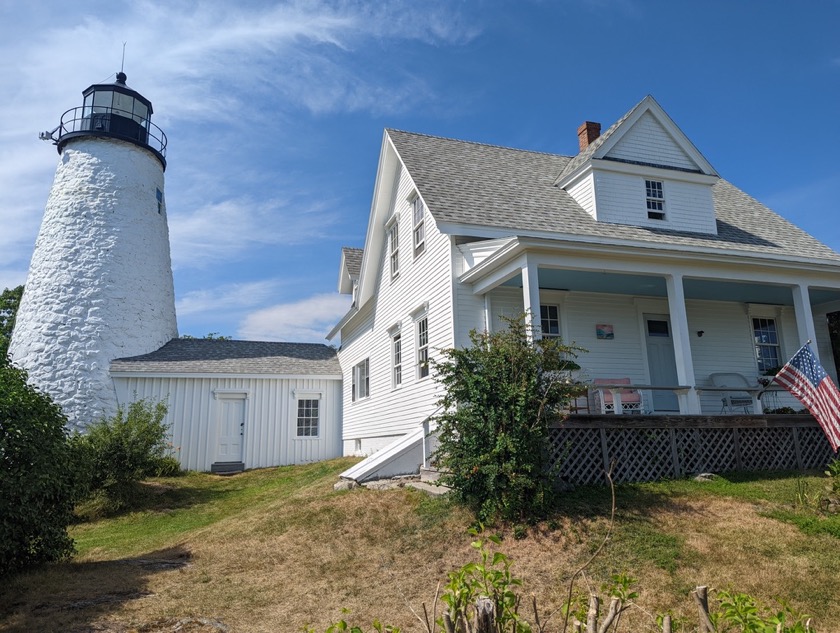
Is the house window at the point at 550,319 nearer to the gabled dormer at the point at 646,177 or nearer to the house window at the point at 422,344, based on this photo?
the gabled dormer at the point at 646,177

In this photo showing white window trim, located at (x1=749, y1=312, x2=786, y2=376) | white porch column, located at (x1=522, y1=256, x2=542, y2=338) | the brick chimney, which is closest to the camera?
white porch column, located at (x1=522, y1=256, x2=542, y2=338)

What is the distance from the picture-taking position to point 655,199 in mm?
14680

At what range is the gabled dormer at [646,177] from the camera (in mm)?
14312

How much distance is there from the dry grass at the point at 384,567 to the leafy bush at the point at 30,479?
13.3 inches

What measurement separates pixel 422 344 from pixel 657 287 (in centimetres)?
528

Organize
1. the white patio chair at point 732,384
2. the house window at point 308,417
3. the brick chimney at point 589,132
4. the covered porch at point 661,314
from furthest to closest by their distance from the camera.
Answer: the house window at point 308,417 < the brick chimney at point 589,132 < the white patio chair at point 732,384 < the covered porch at point 661,314

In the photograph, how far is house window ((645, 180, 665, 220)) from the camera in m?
14.7

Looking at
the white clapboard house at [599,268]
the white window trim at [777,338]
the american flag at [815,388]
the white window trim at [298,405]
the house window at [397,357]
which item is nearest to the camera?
the american flag at [815,388]

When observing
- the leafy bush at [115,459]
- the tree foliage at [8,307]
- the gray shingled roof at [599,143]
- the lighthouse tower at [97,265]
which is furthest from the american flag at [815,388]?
the tree foliage at [8,307]

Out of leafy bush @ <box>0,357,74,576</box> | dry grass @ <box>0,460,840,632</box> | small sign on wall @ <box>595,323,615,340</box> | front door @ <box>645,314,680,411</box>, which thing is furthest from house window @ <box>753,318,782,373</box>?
leafy bush @ <box>0,357,74,576</box>

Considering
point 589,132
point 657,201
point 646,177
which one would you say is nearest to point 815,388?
point 657,201

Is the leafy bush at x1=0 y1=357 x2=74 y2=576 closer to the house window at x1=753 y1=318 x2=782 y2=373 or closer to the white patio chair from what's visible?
the white patio chair

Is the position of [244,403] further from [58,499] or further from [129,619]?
[129,619]

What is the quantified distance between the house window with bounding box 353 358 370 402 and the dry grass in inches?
342
